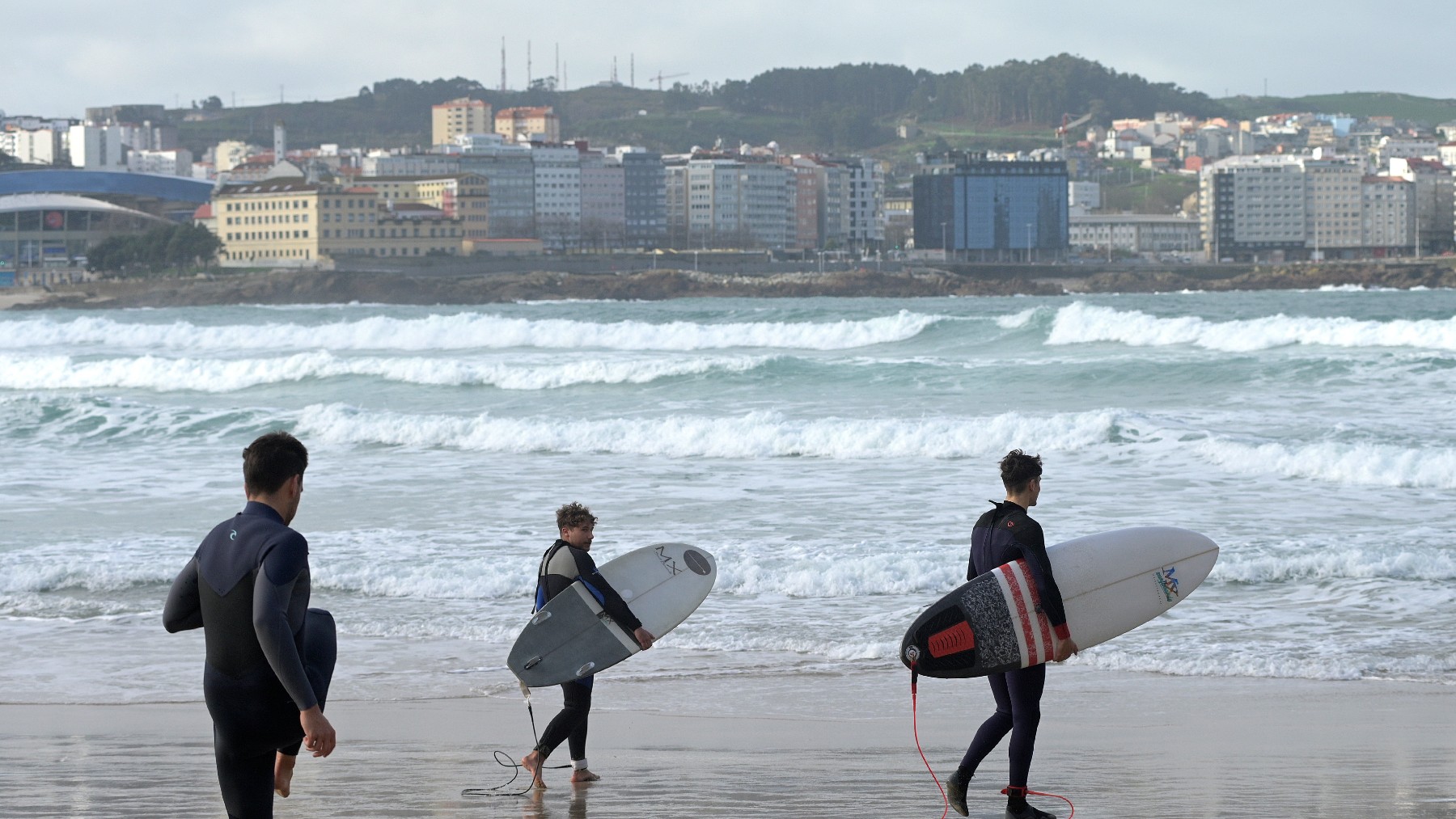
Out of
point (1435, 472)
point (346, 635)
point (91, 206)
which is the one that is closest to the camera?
point (346, 635)

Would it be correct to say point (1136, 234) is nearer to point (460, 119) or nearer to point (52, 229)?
point (460, 119)

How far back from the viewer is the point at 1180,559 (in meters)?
5.03

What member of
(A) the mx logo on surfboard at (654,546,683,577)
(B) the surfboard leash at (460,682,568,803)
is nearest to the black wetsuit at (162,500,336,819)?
(B) the surfboard leash at (460,682,568,803)

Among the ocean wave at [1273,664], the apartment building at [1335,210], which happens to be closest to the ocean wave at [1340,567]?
the ocean wave at [1273,664]

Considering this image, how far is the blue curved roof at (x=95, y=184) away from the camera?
385 feet

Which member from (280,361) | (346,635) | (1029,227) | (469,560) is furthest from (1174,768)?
(1029,227)

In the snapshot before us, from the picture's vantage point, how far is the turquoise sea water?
23.7 ft

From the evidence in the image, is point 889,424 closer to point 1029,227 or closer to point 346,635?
point 346,635

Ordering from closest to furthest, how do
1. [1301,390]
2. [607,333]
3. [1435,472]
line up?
[1435,472], [1301,390], [607,333]

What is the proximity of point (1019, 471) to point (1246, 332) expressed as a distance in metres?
27.0

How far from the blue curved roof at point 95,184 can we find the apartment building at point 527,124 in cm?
6578

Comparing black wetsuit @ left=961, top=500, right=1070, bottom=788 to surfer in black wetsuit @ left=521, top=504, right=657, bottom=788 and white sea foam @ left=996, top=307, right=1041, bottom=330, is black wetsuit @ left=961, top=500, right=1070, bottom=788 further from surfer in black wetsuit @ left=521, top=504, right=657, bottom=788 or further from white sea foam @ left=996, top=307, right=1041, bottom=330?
white sea foam @ left=996, top=307, right=1041, bottom=330

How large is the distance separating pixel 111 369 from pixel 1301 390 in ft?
65.9

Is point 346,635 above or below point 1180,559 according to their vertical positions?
below
